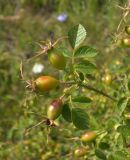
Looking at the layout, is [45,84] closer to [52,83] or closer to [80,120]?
[52,83]

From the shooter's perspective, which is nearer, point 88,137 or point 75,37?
point 75,37

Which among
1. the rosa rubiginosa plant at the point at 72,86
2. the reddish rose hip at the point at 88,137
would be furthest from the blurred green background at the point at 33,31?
the rosa rubiginosa plant at the point at 72,86

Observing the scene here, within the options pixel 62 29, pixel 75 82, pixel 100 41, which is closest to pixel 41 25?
pixel 62 29

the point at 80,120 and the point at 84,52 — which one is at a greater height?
the point at 84,52

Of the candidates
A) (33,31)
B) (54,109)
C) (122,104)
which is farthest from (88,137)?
(33,31)

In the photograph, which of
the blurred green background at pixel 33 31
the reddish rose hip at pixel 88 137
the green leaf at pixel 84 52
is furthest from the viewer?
the blurred green background at pixel 33 31

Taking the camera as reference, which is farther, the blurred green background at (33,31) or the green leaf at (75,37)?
the blurred green background at (33,31)

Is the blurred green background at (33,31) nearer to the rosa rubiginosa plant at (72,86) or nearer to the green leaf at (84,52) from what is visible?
the rosa rubiginosa plant at (72,86)

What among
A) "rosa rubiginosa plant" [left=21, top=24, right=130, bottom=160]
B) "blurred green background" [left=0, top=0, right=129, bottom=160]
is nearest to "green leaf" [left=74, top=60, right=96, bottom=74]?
"rosa rubiginosa plant" [left=21, top=24, right=130, bottom=160]

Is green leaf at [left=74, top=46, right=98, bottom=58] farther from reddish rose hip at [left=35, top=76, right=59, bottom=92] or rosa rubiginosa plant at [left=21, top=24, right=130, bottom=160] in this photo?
reddish rose hip at [left=35, top=76, right=59, bottom=92]

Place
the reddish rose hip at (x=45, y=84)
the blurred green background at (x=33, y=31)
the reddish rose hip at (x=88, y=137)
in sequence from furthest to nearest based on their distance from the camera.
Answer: the blurred green background at (x=33, y=31) < the reddish rose hip at (x=88, y=137) < the reddish rose hip at (x=45, y=84)

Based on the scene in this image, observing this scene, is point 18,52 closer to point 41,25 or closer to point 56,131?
point 41,25
